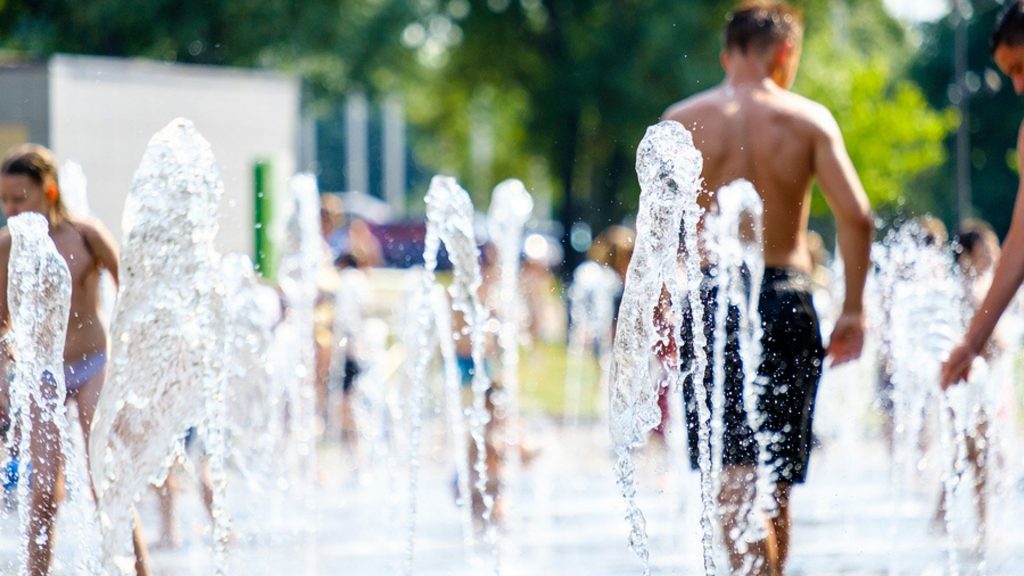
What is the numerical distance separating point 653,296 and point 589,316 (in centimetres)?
1202

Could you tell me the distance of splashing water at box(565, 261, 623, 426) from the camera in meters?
15.2

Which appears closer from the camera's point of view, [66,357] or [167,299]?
[167,299]

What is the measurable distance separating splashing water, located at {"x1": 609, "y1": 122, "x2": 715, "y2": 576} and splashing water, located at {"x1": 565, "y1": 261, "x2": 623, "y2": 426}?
948cm

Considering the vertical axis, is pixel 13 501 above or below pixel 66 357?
below

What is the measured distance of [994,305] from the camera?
4801 millimetres

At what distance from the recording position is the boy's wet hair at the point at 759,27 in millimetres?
4891

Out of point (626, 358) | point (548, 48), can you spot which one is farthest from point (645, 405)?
point (548, 48)

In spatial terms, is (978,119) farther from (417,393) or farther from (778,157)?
(778,157)

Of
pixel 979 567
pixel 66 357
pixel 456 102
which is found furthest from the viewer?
pixel 456 102

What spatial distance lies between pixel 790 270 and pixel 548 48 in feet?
88.0

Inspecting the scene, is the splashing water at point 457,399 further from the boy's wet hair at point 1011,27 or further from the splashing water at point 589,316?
the splashing water at point 589,316

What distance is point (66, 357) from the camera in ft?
17.1

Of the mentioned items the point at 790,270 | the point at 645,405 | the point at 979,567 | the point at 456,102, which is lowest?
the point at 979,567

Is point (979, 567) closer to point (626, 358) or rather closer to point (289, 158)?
point (626, 358)
